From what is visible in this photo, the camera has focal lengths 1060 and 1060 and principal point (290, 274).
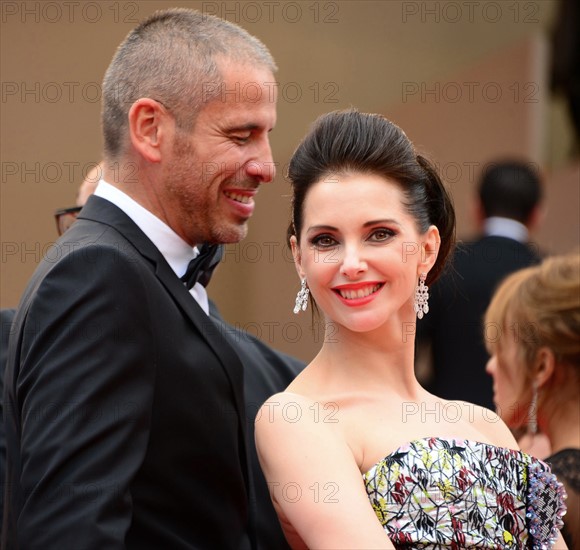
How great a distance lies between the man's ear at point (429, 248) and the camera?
2252 millimetres

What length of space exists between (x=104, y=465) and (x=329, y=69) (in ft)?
21.2

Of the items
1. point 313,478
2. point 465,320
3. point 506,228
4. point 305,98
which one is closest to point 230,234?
point 313,478

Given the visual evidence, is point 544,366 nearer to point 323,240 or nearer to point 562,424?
point 562,424

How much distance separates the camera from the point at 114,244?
220 cm

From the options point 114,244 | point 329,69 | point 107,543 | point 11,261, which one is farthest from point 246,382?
point 329,69

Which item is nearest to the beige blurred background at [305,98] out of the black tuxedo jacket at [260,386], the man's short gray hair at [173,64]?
the black tuxedo jacket at [260,386]

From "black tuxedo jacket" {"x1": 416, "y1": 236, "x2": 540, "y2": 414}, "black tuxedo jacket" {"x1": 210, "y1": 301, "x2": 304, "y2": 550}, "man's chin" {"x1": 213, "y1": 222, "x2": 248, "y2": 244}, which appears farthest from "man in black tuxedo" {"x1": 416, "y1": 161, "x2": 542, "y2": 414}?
"man's chin" {"x1": 213, "y1": 222, "x2": 248, "y2": 244}

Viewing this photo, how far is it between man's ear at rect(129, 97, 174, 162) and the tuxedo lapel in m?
0.18

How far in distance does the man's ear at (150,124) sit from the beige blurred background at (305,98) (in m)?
3.95

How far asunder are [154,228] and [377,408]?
65 centimetres

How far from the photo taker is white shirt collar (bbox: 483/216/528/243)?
4.29m

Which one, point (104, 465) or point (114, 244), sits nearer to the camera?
point (104, 465)

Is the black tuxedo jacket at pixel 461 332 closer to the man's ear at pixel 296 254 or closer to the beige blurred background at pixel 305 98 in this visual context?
the man's ear at pixel 296 254

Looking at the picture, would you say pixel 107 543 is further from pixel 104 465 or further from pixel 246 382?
pixel 246 382
